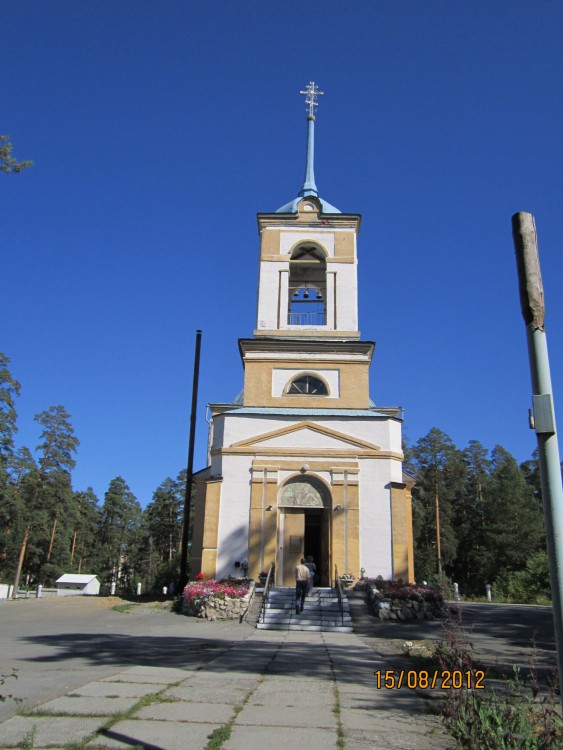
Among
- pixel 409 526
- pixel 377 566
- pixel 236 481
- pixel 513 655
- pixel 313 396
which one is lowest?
pixel 513 655

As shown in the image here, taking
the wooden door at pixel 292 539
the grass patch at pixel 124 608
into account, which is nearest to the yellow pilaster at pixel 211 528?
the wooden door at pixel 292 539

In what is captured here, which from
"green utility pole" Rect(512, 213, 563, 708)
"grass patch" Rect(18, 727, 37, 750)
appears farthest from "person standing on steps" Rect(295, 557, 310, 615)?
"green utility pole" Rect(512, 213, 563, 708)

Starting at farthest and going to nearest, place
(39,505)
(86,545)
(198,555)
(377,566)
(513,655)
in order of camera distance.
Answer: (86,545) < (39,505) < (198,555) < (377,566) < (513,655)

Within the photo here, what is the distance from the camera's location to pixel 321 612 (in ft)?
54.0

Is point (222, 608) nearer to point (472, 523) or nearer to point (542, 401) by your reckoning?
point (542, 401)

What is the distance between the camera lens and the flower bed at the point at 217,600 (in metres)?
17.1

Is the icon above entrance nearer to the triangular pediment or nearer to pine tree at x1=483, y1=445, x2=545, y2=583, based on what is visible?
the triangular pediment

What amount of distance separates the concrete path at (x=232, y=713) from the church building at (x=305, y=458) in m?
13.2

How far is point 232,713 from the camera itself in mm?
5570

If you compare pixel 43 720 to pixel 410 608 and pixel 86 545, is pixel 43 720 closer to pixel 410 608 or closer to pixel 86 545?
pixel 410 608

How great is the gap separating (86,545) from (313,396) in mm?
57642

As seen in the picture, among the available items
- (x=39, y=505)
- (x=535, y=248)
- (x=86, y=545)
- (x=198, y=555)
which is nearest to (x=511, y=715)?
(x=535, y=248)

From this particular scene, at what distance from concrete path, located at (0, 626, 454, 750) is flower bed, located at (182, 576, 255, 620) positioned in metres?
9.06

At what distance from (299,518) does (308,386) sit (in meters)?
5.63
